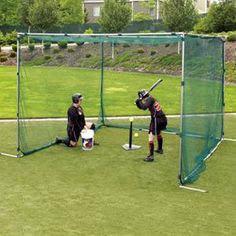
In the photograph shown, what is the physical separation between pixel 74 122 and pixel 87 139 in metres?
0.64

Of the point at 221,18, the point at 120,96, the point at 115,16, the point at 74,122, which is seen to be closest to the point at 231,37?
the point at 221,18

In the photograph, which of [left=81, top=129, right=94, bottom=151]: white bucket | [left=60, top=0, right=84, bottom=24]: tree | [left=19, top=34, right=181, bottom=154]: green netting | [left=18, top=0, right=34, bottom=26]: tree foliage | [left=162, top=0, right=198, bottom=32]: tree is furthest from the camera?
[left=60, top=0, right=84, bottom=24]: tree

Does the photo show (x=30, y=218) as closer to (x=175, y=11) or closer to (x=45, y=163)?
(x=45, y=163)

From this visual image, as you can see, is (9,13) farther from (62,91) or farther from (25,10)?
(62,91)

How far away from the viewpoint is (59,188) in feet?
32.4

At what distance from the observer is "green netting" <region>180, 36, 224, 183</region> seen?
33.9 ft

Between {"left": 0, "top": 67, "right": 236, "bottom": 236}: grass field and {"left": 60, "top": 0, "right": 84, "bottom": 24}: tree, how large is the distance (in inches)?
1902

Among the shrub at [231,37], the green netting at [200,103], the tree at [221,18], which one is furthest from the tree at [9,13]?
the green netting at [200,103]

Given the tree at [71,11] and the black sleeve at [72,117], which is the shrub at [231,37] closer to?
the black sleeve at [72,117]

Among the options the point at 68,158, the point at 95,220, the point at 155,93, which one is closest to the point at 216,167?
the point at 68,158

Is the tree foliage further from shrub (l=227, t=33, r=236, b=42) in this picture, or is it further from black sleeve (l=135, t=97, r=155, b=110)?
black sleeve (l=135, t=97, r=155, b=110)

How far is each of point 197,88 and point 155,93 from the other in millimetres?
11720

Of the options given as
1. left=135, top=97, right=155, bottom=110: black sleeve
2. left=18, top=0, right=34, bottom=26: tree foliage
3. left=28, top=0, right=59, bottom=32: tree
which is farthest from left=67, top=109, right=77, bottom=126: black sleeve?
left=18, top=0, right=34, bottom=26: tree foliage

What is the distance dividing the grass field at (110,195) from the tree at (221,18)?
22.7 m
